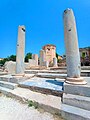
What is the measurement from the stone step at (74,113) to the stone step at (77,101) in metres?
0.13

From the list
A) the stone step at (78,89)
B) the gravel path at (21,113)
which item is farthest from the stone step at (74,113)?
the stone step at (78,89)

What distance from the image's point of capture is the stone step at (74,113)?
9.30ft

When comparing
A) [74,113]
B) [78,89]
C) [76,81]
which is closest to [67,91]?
[78,89]

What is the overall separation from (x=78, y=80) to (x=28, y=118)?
2.04 meters

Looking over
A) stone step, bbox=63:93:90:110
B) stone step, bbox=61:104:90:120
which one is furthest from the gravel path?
stone step, bbox=63:93:90:110

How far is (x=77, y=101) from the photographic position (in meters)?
3.33

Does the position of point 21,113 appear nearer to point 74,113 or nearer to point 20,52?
point 74,113

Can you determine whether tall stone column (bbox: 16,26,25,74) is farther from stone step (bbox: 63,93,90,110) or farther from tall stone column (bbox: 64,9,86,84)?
stone step (bbox: 63,93,90,110)

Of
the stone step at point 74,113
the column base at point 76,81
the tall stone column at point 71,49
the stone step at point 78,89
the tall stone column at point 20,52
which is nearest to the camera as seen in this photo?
the stone step at point 74,113

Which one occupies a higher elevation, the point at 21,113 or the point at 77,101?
the point at 77,101

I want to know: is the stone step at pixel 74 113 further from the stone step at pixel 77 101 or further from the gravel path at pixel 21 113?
the gravel path at pixel 21 113

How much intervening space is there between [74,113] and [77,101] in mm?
448

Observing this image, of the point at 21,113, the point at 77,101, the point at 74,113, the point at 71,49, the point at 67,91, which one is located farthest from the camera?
the point at 71,49

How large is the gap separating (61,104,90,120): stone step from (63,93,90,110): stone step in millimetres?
129
